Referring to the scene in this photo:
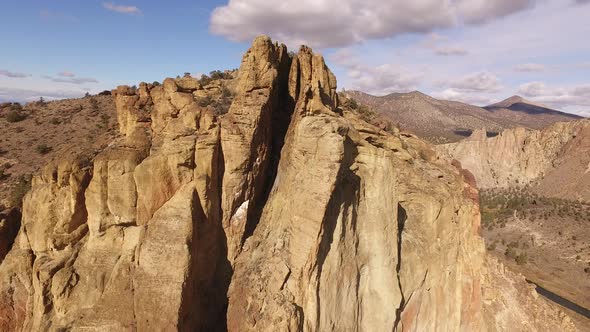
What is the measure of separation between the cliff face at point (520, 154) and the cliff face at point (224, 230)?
337 ft

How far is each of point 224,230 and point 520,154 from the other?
121279 mm

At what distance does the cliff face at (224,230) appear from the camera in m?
10.3

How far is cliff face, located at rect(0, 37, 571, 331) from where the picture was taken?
10.3m

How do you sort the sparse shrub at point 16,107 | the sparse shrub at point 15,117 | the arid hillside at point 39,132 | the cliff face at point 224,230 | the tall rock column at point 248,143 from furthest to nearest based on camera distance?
the sparse shrub at point 16,107
the sparse shrub at point 15,117
the arid hillside at point 39,132
the tall rock column at point 248,143
the cliff face at point 224,230

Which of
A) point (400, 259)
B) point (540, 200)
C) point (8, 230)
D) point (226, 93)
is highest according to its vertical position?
point (226, 93)

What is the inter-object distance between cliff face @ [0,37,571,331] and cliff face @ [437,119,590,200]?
337 ft

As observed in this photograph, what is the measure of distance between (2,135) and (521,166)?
122 m

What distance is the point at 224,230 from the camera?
1184 centimetres

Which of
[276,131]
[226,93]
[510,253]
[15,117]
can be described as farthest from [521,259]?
[15,117]

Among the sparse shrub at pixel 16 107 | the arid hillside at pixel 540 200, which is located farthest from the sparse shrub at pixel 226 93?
the sparse shrub at pixel 16 107

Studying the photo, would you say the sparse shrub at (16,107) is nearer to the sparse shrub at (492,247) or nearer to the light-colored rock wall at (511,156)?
the sparse shrub at (492,247)

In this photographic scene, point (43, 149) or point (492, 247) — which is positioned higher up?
point (43, 149)

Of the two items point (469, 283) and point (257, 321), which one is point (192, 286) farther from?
point (469, 283)

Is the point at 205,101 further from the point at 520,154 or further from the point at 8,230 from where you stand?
the point at 520,154
